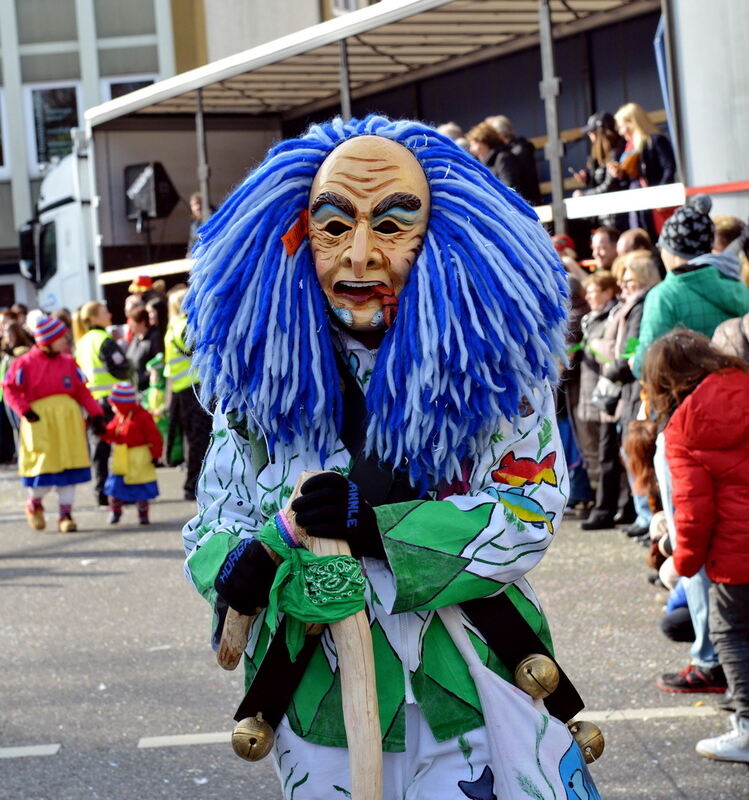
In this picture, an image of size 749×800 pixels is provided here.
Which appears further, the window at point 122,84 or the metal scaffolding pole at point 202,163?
the window at point 122,84

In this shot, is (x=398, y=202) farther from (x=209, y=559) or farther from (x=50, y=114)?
(x=50, y=114)

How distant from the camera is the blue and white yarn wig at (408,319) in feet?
7.51

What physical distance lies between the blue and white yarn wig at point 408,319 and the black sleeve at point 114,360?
8.34 meters

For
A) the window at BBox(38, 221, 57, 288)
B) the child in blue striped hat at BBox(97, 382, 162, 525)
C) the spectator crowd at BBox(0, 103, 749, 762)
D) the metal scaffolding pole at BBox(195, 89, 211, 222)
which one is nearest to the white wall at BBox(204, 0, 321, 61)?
the window at BBox(38, 221, 57, 288)

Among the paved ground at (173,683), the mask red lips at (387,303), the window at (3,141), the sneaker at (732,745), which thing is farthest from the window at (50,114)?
the mask red lips at (387,303)

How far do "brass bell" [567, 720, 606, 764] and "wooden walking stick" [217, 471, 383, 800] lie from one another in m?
0.44

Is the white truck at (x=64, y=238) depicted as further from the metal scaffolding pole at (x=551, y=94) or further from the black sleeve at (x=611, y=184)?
the black sleeve at (x=611, y=184)

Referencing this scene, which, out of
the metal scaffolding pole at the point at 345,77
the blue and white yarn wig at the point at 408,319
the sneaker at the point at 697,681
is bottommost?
the sneaker at the point at 697,681

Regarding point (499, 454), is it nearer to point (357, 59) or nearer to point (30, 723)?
point (30, 723)

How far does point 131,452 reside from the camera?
32.0 feet

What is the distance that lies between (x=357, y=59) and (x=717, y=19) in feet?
20.6

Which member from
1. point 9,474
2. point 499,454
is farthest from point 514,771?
point 9,474

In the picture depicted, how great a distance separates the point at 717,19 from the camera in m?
8.21

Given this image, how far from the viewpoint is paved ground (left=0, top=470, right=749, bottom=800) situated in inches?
174
